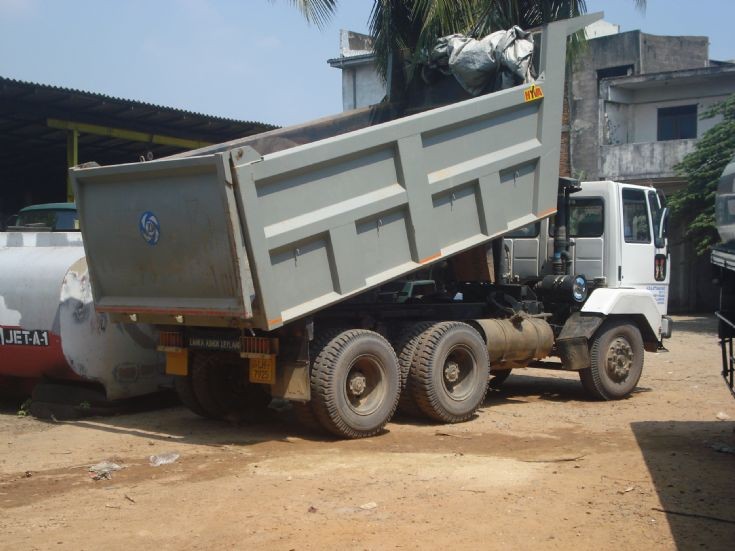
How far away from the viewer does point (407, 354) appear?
822 centimetres

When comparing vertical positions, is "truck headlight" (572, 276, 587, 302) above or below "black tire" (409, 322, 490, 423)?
above

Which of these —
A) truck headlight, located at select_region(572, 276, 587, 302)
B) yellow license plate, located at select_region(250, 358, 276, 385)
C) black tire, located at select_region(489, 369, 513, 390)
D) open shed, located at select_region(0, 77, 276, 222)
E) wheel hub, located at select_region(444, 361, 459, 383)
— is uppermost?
open shed, located at select_region(0, 77, 276, 222)

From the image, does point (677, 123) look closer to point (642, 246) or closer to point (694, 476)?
point (642, 246)

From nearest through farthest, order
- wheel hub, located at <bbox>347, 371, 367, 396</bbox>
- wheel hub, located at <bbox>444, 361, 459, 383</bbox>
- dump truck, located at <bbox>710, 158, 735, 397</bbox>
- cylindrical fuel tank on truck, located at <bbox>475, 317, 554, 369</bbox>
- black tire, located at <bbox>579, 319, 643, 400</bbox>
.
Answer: dump truck, located at <bbox>710, 158, 735, 397</bbox>, wheel hub, located at <bbox>347, 371, 367, 396</bbox>, wheel hub, located at <bbox>444, 361, 459, 383</bbox>, cylindrical fuel tank on truck, located at <bbox>475, 317, 554, 369</bbox>, black tire, located at <bbox>579, 319, 643, 400</bbox>

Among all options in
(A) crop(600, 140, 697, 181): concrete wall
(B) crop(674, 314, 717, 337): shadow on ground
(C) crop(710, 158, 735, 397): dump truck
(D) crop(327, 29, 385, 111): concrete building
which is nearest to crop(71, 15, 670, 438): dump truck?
(C) crop(710, 158, 735, 397): dump truck

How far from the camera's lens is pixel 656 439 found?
7.62m

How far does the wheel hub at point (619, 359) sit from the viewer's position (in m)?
9.98

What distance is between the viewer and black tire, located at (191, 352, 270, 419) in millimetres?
8344

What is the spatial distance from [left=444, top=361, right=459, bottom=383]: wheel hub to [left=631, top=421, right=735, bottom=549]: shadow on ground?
5.49 feet

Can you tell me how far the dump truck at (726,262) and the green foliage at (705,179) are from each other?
14.9 metres

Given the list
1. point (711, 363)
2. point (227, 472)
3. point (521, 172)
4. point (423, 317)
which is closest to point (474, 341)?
point (423, 317)

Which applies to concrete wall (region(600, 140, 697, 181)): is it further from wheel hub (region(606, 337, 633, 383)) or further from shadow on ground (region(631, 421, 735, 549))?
shadow on ground (region(631, 421, 735, 549))

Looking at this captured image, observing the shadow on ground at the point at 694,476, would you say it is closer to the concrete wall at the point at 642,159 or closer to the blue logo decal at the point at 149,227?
the blue logo decal at the point at 149,227

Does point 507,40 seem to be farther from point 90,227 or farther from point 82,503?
point 82,503
